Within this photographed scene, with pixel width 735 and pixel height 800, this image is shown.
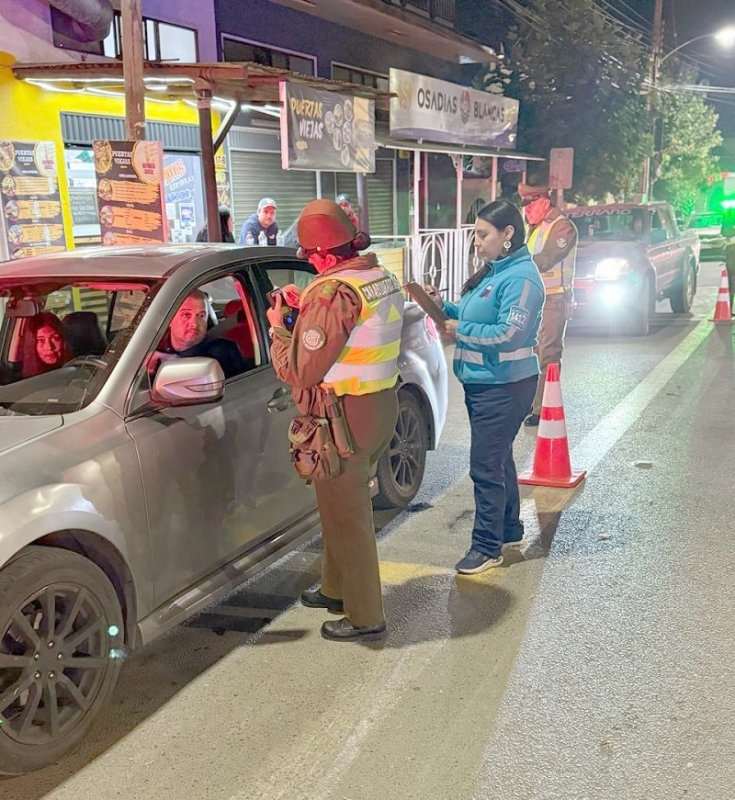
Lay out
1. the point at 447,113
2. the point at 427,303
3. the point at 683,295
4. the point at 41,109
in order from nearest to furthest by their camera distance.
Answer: the point at 427,303 < the point at 41,109 < the point at 683,295 < the point at 447,113

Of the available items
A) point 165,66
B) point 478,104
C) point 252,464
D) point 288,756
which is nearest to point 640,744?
point 288,756

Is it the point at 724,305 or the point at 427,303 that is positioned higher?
the point at 427,303

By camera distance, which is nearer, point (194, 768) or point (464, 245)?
point (194, 768)

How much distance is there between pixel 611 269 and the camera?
11523 millimetres

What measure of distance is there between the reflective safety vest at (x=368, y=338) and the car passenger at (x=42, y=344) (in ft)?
4.11

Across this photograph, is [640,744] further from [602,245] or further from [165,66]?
[602,245]

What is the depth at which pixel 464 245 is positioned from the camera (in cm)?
1534

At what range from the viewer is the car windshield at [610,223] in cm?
1240

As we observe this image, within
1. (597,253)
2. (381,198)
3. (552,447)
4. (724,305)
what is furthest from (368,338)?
(381,198)

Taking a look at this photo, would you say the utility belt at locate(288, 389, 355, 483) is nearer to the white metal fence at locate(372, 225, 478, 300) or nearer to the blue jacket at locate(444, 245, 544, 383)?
the blue jacket at locate(444, 245, 544, 383)

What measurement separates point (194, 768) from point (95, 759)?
0.37 meters

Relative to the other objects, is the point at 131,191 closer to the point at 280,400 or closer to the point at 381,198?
the point at 280,400

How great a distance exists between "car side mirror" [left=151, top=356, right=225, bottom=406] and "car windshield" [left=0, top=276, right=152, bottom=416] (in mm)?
277

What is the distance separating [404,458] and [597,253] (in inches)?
291
